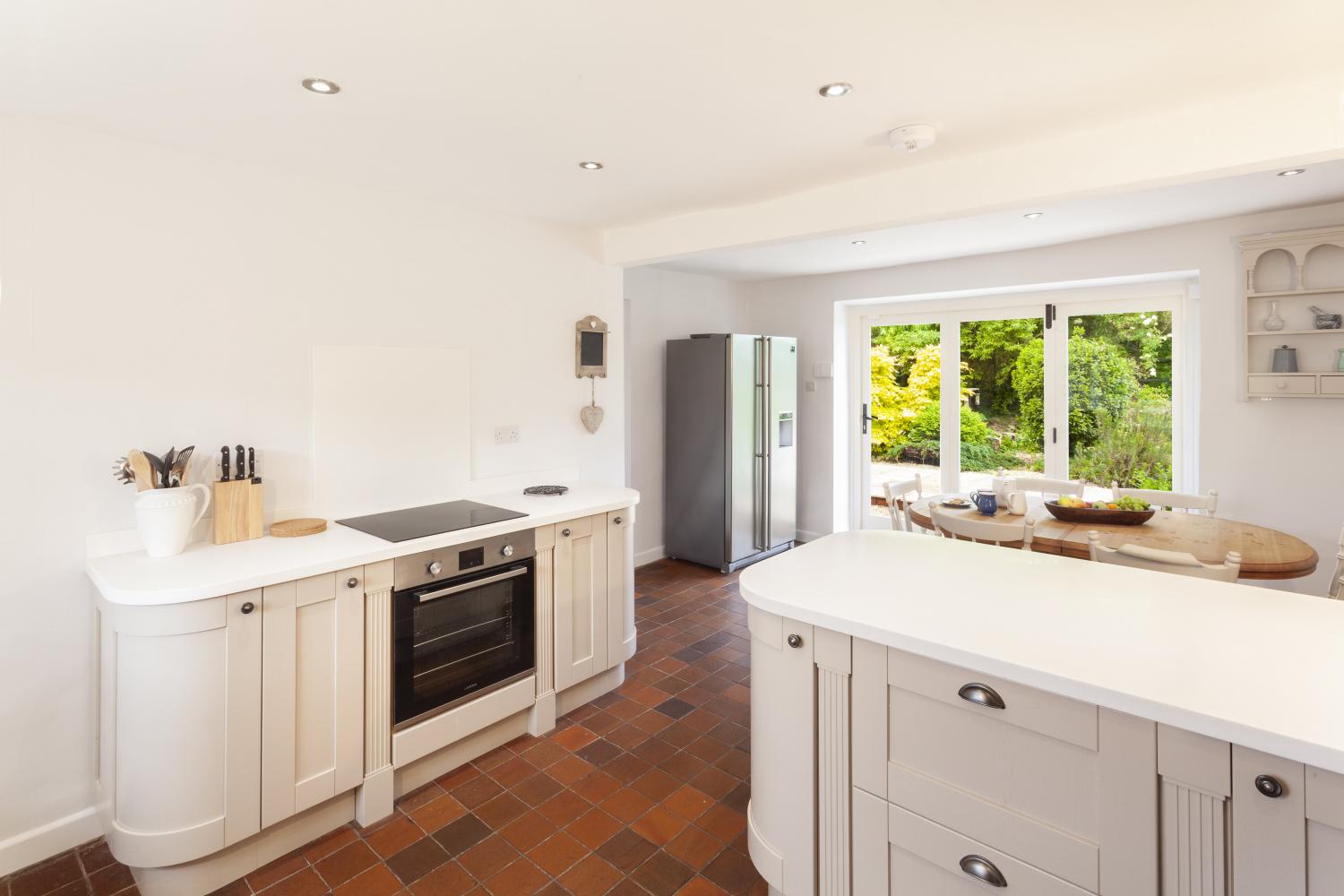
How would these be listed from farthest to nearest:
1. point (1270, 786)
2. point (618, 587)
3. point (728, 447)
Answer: point (728, 447) → point (618, 587) → point (1270, 786)

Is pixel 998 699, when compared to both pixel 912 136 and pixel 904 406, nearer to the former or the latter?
pixel 912 136

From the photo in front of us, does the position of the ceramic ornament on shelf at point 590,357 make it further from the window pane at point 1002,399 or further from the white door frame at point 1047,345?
the window pane at point 1002,399

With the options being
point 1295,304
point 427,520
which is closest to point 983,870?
point 427,520

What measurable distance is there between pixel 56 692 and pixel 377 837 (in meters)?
1.11

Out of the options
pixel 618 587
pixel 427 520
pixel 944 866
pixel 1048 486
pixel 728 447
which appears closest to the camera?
pixel 944 866

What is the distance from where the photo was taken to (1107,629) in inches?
57.8

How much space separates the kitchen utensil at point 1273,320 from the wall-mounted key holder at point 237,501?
4.88m

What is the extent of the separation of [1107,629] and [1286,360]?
316 centimetres

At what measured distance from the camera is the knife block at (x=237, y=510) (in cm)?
225

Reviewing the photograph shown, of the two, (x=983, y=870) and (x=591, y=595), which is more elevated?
(x=591, y=595)

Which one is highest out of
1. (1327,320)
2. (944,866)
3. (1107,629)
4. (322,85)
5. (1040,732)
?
(322,85)

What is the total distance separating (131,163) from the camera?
7.14ft

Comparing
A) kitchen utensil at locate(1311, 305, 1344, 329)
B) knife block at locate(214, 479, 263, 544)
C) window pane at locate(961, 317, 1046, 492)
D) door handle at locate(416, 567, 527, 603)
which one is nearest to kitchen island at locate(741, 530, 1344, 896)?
door handle at locate(416, 567, 527, 603)

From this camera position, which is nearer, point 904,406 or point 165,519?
point 165,519
